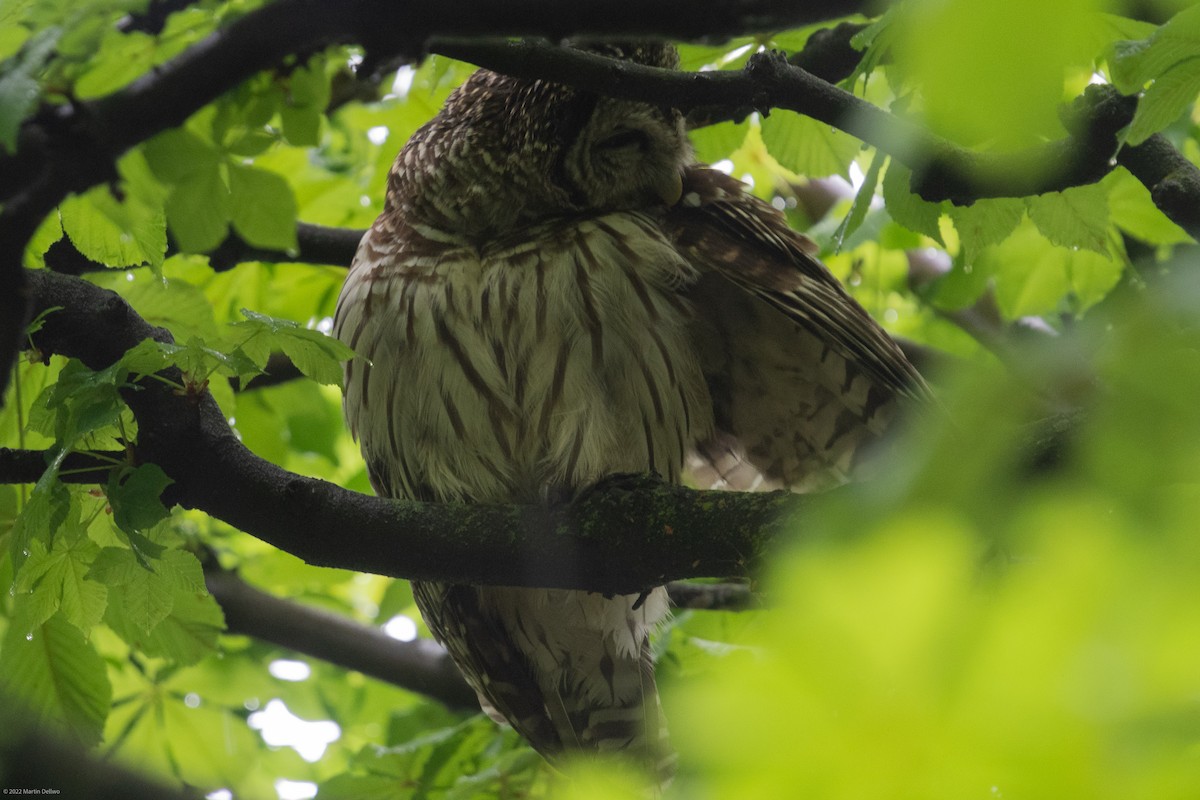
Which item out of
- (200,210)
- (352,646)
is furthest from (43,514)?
(352,646)

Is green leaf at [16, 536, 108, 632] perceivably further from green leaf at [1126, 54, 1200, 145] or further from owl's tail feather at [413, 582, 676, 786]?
green leaf at [1126, 54, 1200, 145]

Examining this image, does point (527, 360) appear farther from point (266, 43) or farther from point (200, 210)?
point (266, 43)

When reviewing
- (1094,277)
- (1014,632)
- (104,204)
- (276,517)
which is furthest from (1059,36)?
(1094,277)

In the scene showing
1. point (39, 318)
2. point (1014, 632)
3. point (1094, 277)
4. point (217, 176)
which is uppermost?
point (1014, 632)

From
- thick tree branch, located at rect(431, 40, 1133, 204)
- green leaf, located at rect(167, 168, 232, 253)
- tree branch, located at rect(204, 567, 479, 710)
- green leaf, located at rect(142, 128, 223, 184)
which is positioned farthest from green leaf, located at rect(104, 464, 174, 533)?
tree branch, located at rect(204, 567, 479, 710)

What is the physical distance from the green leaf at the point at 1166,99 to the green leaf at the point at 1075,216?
2.71 feet

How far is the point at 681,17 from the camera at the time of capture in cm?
134

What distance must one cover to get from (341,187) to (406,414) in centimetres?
154

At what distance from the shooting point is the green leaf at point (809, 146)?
3.07 meters

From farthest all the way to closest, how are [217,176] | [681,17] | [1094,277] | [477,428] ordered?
[1094,277] < [477,428] < [217,176] < [681,17]

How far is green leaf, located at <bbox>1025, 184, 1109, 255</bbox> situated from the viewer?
270cm

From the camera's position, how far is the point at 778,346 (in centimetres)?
304

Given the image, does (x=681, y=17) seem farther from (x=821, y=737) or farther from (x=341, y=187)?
(x=341, y=187)

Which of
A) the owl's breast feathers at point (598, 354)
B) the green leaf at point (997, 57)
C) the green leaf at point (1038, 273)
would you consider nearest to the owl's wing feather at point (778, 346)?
the owl's breast feathers at point (598, 354)
